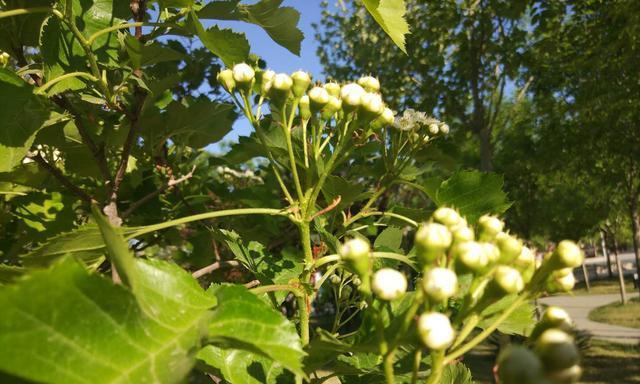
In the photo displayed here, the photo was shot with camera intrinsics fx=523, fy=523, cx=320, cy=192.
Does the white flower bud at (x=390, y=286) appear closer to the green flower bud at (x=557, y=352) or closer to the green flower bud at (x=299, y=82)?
the green flower bud at (x=557, y=352)

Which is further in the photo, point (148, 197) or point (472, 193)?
point (148, 197)

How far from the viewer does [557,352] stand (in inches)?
25.7

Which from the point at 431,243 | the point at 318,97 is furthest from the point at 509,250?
the point at 318,97

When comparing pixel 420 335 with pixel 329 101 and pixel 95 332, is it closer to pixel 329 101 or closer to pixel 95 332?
pixel 95 332

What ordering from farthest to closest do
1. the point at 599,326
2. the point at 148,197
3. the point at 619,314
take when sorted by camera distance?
the point at 619,314 → the point at 599,326 → the point at 148,197

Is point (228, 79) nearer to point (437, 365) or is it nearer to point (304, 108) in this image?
point (304, 108)

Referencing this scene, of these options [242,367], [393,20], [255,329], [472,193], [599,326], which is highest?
[393,20]

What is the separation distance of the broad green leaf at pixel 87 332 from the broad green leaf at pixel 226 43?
0.73 m

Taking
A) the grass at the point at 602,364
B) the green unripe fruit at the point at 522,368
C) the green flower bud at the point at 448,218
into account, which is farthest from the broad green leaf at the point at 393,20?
the grass at the point at 602,364

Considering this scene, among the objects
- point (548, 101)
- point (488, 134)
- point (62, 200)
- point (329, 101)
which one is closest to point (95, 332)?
point (329, 101)

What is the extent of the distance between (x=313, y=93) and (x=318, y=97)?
2 cm

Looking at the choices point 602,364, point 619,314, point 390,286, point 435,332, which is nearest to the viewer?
point 435,332

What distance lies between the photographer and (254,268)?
1.30m

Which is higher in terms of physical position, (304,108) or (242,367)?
(304,108)
